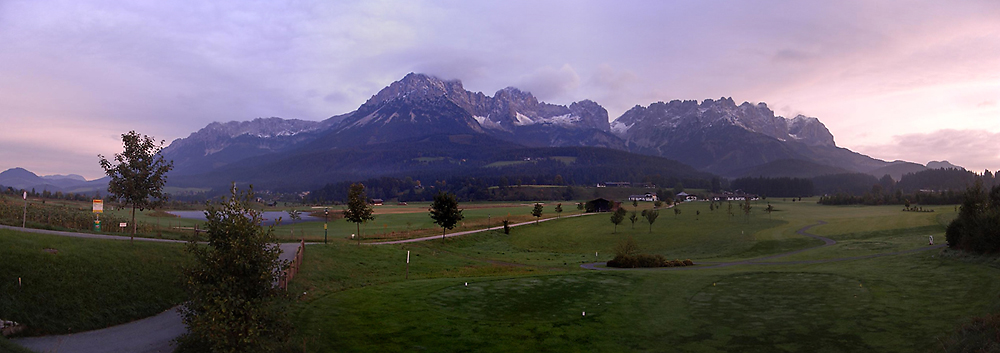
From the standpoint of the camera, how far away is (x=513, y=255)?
5794cm

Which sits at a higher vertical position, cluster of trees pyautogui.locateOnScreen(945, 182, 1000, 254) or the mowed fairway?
cluster of trees pyautogui.locateOnScreen(945, 182, 1000, 254)

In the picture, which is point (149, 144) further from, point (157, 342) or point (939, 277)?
point (939, 277)

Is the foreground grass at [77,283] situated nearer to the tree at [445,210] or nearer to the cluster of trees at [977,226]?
the tree at [445,210]

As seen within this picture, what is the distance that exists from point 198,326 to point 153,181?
21.2 metres

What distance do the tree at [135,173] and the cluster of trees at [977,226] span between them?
54250mm

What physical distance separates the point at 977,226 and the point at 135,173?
57.4 meters

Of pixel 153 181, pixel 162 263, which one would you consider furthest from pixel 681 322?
pixel 153 181

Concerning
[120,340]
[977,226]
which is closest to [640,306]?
[120,340]

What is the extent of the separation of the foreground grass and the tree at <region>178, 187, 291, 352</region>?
365 centimetres

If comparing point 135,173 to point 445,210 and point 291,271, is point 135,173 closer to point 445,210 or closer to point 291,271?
point 291,271

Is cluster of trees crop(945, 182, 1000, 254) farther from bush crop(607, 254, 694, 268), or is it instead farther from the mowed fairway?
bush crop(607, 254, 694, 268)

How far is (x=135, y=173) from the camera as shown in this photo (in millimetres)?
29812

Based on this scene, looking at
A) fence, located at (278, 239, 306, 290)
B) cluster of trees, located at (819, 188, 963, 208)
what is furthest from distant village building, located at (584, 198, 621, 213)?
fence, located at (278, 239, 306, 290)

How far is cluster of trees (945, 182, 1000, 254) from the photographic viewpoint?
3424 centimetres
